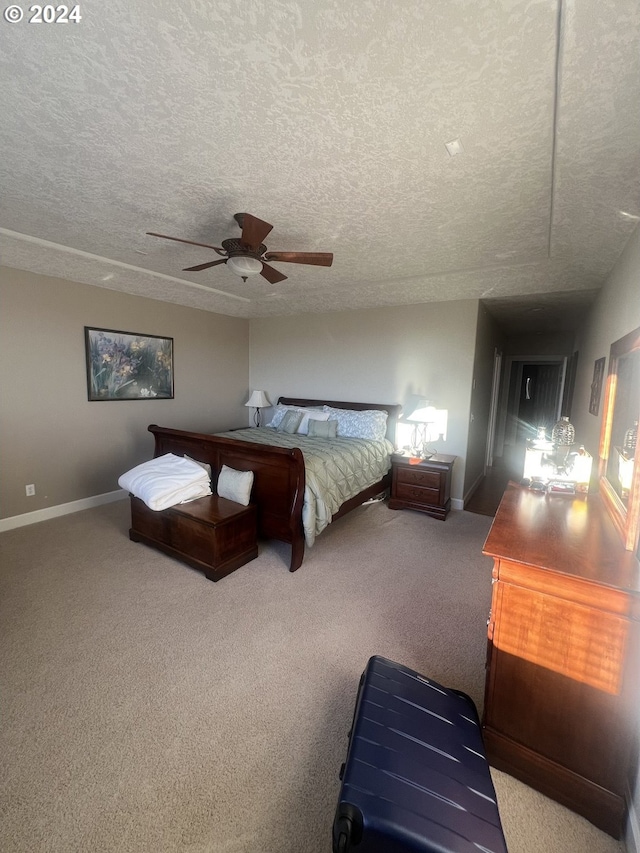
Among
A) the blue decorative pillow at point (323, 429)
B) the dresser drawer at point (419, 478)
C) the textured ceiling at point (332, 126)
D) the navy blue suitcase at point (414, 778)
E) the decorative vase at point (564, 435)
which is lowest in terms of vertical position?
the navy blue suitcase at point (414, 778)

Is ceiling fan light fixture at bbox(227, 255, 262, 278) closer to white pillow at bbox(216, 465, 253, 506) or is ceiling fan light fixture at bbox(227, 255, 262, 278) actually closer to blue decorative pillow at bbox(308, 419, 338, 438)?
white pillow at bbox(216, 465, 253, 506)

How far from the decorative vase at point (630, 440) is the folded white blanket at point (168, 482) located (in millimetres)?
2846

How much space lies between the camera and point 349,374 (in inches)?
194

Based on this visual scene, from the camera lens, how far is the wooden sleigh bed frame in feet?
9.18

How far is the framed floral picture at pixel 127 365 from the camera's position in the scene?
13.0ft

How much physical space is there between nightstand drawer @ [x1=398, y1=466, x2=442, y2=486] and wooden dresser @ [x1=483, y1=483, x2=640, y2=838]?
2494 mm

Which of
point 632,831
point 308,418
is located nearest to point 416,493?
point 308,418

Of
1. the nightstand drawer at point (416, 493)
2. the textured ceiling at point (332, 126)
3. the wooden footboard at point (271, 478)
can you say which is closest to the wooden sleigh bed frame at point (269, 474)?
the wooden footboard at point (271, 478)

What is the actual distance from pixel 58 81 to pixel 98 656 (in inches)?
103

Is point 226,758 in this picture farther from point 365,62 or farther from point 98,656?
point 365,62

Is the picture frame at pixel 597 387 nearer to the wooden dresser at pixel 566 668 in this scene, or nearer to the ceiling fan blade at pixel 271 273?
the wooden dresser at pixel 566 668

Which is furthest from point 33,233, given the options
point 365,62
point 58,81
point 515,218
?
point 515,218

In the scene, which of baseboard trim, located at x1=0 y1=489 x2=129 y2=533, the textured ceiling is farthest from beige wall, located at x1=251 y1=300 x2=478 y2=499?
baseboard trim, located at x1=0 y1=489 x2=129 y2=533

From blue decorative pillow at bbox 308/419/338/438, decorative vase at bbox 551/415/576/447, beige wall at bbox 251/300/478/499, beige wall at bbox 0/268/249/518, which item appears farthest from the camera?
blue decorative pillow at bbox 308/419/338/438
